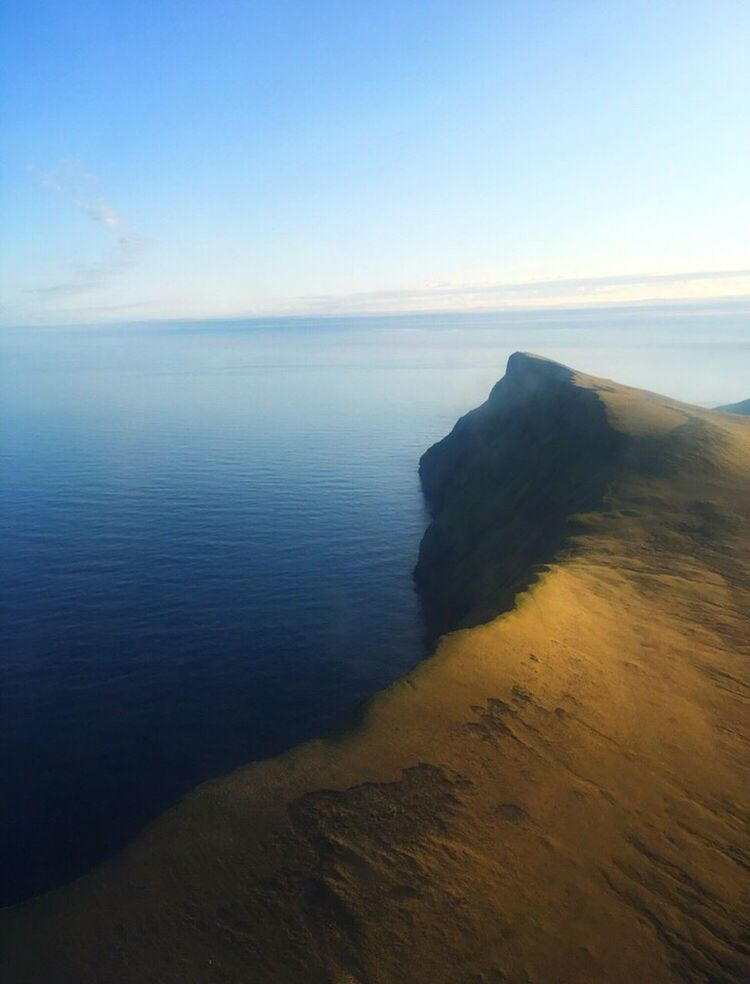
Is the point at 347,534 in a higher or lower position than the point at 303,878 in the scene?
lower

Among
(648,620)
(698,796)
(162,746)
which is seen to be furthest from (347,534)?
(698,796)

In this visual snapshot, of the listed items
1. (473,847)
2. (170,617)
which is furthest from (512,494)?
(473,847)

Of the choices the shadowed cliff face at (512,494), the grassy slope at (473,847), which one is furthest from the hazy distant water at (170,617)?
the grassy slope at (473,847)

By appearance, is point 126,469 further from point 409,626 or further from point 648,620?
point 648,620

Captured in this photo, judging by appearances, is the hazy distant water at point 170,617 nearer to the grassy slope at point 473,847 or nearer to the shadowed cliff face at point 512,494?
the shadowed cliff face at point 512,494

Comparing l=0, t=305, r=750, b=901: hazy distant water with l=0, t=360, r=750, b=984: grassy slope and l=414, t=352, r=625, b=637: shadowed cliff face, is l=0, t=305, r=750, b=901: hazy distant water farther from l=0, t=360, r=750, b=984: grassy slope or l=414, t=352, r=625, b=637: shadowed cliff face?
l=0, t=360, r=750, b=984: grassy slope

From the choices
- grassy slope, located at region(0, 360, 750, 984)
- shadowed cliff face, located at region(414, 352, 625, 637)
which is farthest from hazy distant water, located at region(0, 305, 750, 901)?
grassy slope, located at region(0, 360, 750, 984)

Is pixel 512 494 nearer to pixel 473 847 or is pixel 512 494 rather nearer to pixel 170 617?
pixel 170 617

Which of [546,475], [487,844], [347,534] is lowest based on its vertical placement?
[347,534]
